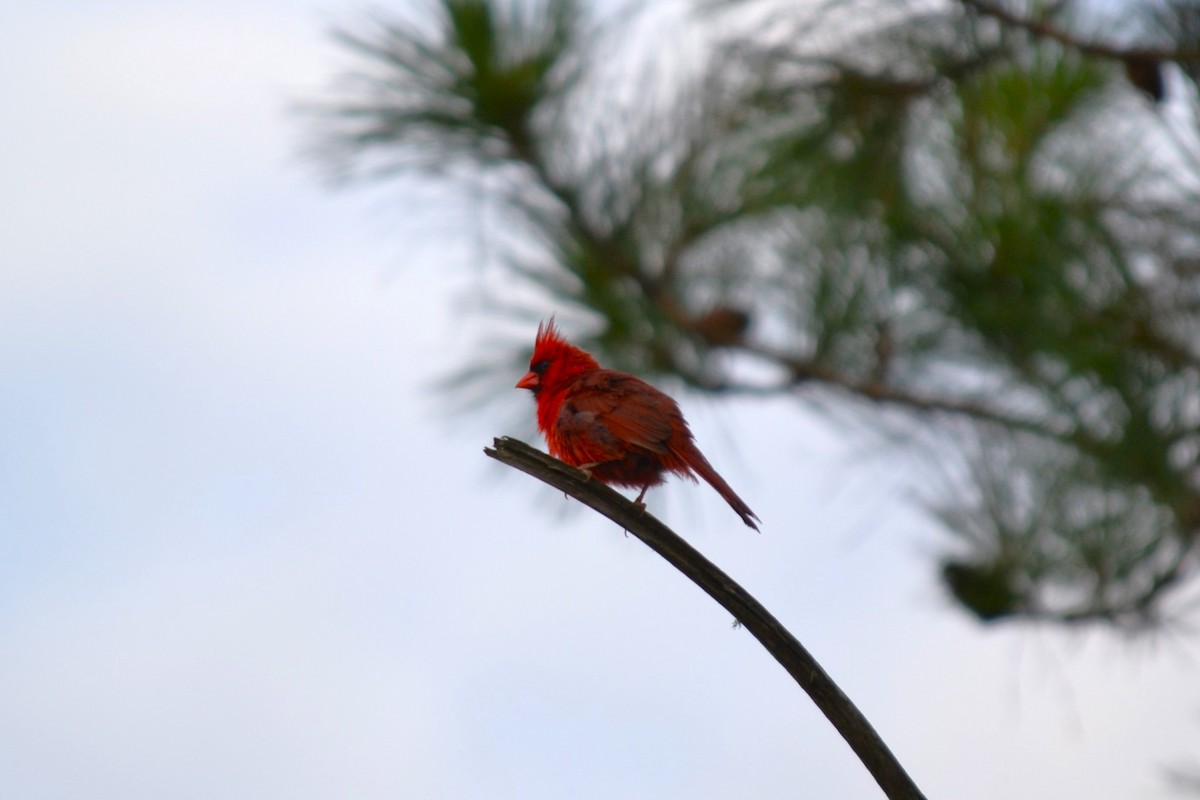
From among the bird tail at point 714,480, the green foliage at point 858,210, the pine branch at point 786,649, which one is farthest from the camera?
→ the green foliage at point 858,210

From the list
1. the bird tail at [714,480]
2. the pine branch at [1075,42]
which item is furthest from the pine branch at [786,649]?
the pine branch at [1075,42]

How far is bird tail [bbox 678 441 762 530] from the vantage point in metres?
2.48

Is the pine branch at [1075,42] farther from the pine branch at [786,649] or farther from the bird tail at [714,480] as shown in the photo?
the pine branch at [786,649]

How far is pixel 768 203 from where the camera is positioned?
3.96 m

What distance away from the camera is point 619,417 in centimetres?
300

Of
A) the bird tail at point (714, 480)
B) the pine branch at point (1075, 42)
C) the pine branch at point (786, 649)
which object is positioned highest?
the pine branch at point (1075, 42)

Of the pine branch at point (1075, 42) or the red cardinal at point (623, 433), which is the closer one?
the red cardinal at point (623, 433)

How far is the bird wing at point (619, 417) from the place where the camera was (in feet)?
9.66

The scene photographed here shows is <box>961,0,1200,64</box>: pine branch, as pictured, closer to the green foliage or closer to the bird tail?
the green foliage

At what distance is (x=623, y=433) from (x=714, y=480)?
0.28 meters

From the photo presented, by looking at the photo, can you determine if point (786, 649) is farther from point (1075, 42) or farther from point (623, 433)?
point (1075, 42)

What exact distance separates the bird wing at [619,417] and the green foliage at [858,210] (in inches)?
31.1

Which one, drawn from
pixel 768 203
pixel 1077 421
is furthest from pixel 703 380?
pixel 1077 421

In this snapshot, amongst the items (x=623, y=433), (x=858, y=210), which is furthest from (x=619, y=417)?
(x=858, y=210)
